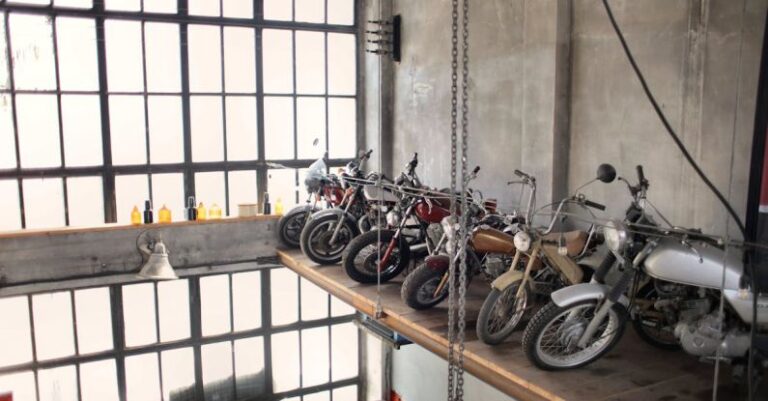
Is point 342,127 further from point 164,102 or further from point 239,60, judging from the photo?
point 164,102

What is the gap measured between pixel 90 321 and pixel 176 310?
0.88 meters

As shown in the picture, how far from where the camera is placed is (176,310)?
7.26m

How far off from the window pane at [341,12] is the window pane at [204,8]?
1342 mm

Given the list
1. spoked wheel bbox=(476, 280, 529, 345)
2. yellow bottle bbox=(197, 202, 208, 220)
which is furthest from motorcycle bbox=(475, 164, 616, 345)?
yellow bottle bbox=(197, 202, 208, 220)

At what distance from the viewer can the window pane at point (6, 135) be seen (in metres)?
6.27

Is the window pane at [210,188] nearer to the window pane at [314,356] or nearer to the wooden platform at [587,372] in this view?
the window pane at [314,356]

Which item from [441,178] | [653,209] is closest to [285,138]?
[441,178]

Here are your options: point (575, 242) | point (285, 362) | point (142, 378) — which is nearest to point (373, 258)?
point (575, 242)

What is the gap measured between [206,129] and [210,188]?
0.66m

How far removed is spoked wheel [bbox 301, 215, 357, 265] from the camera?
599cm

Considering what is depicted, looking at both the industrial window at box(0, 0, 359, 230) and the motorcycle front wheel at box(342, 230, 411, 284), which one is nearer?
the motorcycle front wheel at box(342, 230, 411, 284)

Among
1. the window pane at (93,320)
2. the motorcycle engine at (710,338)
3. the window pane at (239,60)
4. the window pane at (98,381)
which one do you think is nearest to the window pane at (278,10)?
the window pane at (239,60)

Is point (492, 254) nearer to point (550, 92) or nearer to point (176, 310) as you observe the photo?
point (550, 92)

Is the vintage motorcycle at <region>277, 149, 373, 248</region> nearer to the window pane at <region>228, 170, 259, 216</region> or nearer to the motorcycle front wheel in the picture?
the window pane at <region>228, 170, 259, 216</region>
